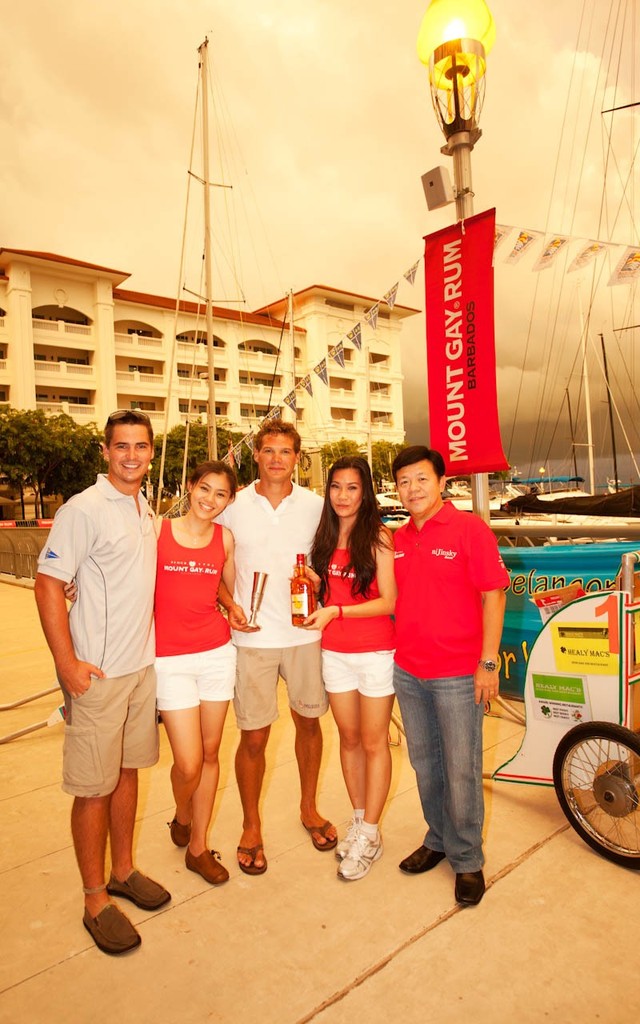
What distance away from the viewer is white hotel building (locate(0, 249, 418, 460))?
42312 mm

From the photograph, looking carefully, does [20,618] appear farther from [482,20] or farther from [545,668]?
[482,20]

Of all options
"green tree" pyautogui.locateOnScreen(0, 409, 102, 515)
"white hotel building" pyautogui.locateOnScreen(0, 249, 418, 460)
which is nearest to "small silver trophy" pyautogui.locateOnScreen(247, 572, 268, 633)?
"white hotel building" pyautogui.locateOnScreen(0, 249, 418, 460)

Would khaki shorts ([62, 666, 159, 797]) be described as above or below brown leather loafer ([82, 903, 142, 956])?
above

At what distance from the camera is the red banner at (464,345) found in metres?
3.80

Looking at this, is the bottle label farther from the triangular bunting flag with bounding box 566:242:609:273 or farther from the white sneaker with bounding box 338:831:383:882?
the triangular bunting flag with bounding box 566:242:609:273

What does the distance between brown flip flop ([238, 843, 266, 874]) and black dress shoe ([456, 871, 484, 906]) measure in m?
0.92

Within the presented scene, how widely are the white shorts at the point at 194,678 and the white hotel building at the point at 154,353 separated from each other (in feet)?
109

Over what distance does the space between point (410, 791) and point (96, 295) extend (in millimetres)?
49077

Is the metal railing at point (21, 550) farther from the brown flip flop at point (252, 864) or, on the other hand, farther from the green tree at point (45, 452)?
the green tree at point (45, 452)

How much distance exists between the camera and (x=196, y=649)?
2.75 m

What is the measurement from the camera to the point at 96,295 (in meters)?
45.7

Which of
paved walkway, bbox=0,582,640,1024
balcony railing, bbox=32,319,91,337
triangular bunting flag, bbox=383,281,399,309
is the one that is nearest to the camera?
paved walkway, bbox=0,582,640,1024

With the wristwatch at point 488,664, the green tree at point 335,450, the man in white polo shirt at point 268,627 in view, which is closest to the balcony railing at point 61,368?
the green tree at point 335,450

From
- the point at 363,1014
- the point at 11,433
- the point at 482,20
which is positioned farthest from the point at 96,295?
the point at 363,1014
